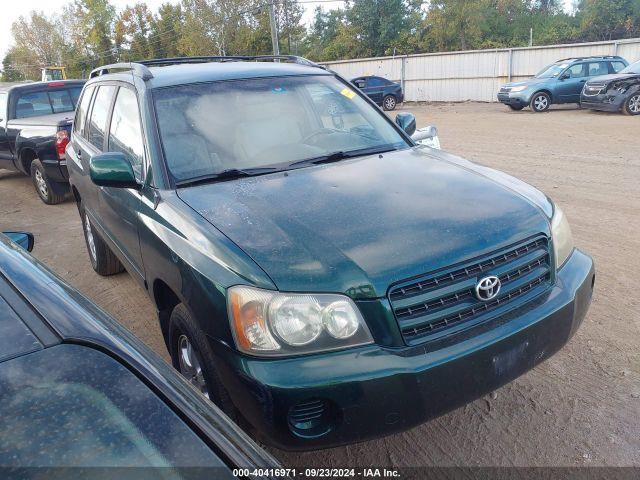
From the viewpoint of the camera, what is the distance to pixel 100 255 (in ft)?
16.2

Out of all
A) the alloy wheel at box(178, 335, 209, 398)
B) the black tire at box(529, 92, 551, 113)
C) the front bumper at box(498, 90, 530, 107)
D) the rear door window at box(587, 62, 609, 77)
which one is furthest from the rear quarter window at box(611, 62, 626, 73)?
the alloy wheel at box(178, 335, 209, 398)

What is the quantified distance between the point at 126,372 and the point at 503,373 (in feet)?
5.11

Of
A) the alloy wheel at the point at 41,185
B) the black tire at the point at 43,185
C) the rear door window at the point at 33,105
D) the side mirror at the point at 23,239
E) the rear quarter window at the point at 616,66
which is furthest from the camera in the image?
the rear quarter window at the point at 616,66

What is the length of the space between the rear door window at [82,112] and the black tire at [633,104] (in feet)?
47.9

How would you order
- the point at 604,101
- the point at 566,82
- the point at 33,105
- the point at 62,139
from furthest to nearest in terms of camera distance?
the point at 566,82
the point at 604,101
the point at 33,105
the point at 62,139

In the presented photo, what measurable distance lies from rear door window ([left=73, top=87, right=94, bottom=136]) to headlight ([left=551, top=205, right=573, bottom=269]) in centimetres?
398

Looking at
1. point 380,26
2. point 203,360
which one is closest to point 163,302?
point 203,360

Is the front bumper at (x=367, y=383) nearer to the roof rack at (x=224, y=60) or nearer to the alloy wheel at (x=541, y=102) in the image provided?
the roof rack at (x=224, y=60)

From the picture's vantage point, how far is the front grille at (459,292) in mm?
2078

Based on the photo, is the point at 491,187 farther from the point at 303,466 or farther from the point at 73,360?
the point at 73,360

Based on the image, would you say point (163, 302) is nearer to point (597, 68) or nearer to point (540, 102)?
point (540, 102)

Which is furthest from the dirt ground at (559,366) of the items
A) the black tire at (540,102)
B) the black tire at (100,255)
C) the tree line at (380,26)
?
the tree line at (380,26)

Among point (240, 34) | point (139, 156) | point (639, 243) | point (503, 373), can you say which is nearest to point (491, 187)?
point (503, 373)

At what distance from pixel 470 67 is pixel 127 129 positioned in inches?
958
